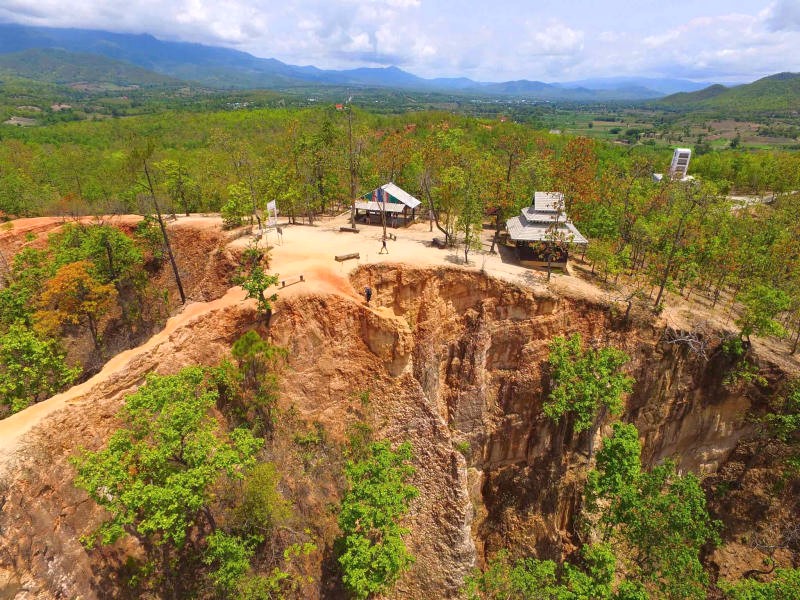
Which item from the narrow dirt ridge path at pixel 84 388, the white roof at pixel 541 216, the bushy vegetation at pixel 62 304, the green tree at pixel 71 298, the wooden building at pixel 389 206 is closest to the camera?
the narrow dirt ridge path at pixel 84 388

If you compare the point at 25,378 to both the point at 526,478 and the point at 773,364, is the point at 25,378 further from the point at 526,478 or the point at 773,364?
the point at 773,364

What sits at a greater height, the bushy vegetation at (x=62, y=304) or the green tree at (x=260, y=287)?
the green tree at (x=260, y=287)

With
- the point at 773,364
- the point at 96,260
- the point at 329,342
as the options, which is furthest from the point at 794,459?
the point at 96,260

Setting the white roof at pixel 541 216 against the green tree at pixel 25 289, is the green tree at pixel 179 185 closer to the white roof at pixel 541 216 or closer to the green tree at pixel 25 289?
the green tree at pixel 25 289

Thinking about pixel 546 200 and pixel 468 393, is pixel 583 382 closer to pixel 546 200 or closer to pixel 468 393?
pixel 468 393

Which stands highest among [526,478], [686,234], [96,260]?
[686,234]

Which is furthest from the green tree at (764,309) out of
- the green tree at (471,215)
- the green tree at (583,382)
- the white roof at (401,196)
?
the white roof at (401,196)
